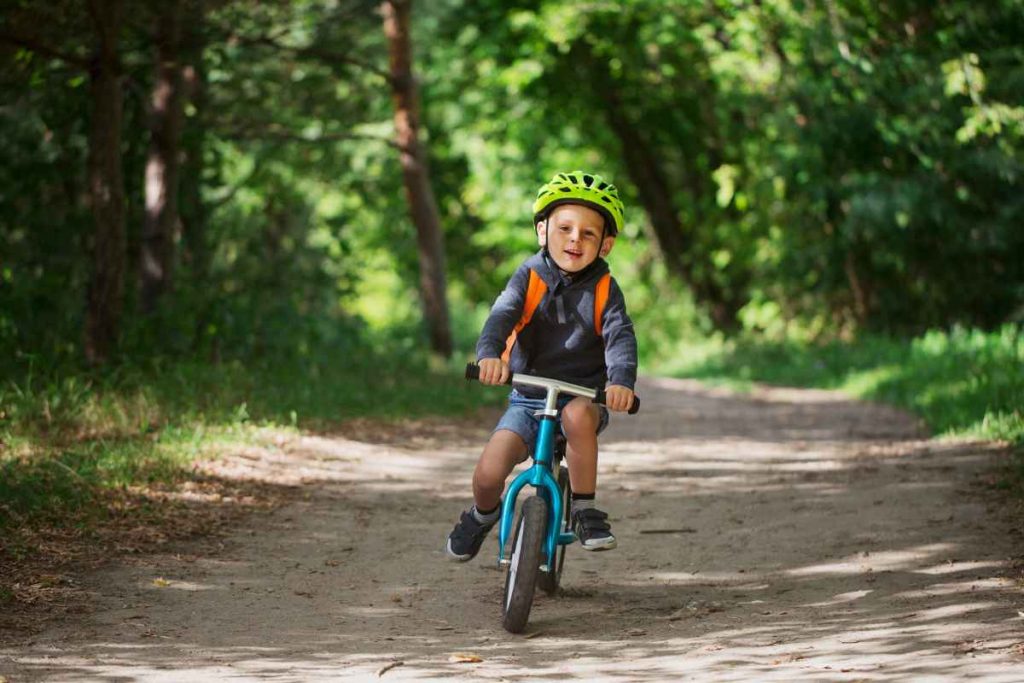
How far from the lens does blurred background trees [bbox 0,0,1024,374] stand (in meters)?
12.7

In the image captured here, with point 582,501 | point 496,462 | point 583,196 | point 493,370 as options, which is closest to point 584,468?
point 582,501

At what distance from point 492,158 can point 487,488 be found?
22246 mm

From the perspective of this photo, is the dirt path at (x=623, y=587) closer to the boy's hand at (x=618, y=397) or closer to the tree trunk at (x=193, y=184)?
the boy's hand at (x=618, y=397)

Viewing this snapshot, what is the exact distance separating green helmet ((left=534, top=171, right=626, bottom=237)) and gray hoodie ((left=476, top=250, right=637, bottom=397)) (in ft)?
0.63

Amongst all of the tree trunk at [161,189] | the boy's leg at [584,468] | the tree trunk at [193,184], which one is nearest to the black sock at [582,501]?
the boy's leg at [584,468]

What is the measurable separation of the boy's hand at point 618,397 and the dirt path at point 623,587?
36.3 inches

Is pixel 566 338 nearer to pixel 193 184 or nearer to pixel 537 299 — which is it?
pixel 537 299

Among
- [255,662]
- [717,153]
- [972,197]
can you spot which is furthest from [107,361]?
[717,153]

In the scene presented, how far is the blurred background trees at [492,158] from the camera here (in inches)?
499

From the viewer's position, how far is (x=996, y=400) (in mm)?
11477

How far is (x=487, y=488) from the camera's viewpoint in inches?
232

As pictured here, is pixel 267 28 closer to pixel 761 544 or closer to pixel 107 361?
pixel 107 361

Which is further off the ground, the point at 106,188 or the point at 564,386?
the point at 106,188

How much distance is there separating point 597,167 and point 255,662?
25.0 metres
